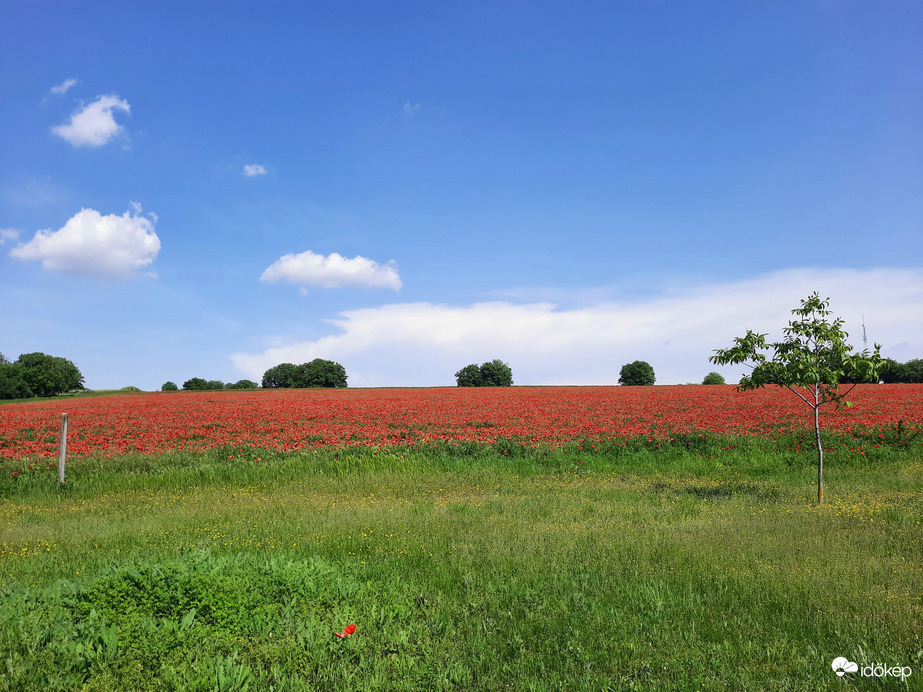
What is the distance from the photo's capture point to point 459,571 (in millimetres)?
7184

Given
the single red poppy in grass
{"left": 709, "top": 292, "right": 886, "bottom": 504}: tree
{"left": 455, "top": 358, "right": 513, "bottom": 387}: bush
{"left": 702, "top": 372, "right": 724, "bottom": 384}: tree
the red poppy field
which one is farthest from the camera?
{"left": 455, "top": 358, "right": 513, "bottom": 387}: bush

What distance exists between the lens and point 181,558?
635cm

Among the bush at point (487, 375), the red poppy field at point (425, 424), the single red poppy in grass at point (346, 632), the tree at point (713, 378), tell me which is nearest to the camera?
the single red poppy in grass at point (346, 632)

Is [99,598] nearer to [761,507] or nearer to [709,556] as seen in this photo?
[709,556]

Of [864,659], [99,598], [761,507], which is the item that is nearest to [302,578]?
[99,598]

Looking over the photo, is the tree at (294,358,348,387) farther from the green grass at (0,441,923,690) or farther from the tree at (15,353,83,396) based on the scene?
the green grass at (0,441,923,690)

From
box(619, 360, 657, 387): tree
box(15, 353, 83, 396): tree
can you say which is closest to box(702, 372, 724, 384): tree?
box(619, 360, 657, 387): tree

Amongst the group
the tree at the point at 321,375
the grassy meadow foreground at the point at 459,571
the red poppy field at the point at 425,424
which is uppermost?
the tree at the point at 321,375

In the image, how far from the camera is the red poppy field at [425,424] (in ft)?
61.8

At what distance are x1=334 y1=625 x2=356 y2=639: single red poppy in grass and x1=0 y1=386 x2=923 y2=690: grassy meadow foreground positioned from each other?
0.25ft

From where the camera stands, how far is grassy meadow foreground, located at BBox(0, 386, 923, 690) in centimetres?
475

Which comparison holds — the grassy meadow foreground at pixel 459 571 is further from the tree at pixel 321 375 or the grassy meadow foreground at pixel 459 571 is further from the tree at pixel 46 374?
the tree at pixel 46 374

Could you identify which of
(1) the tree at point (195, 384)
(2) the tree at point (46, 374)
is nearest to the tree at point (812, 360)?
(1) the tree at point (195, 384)

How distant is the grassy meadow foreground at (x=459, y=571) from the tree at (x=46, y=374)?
269ft
